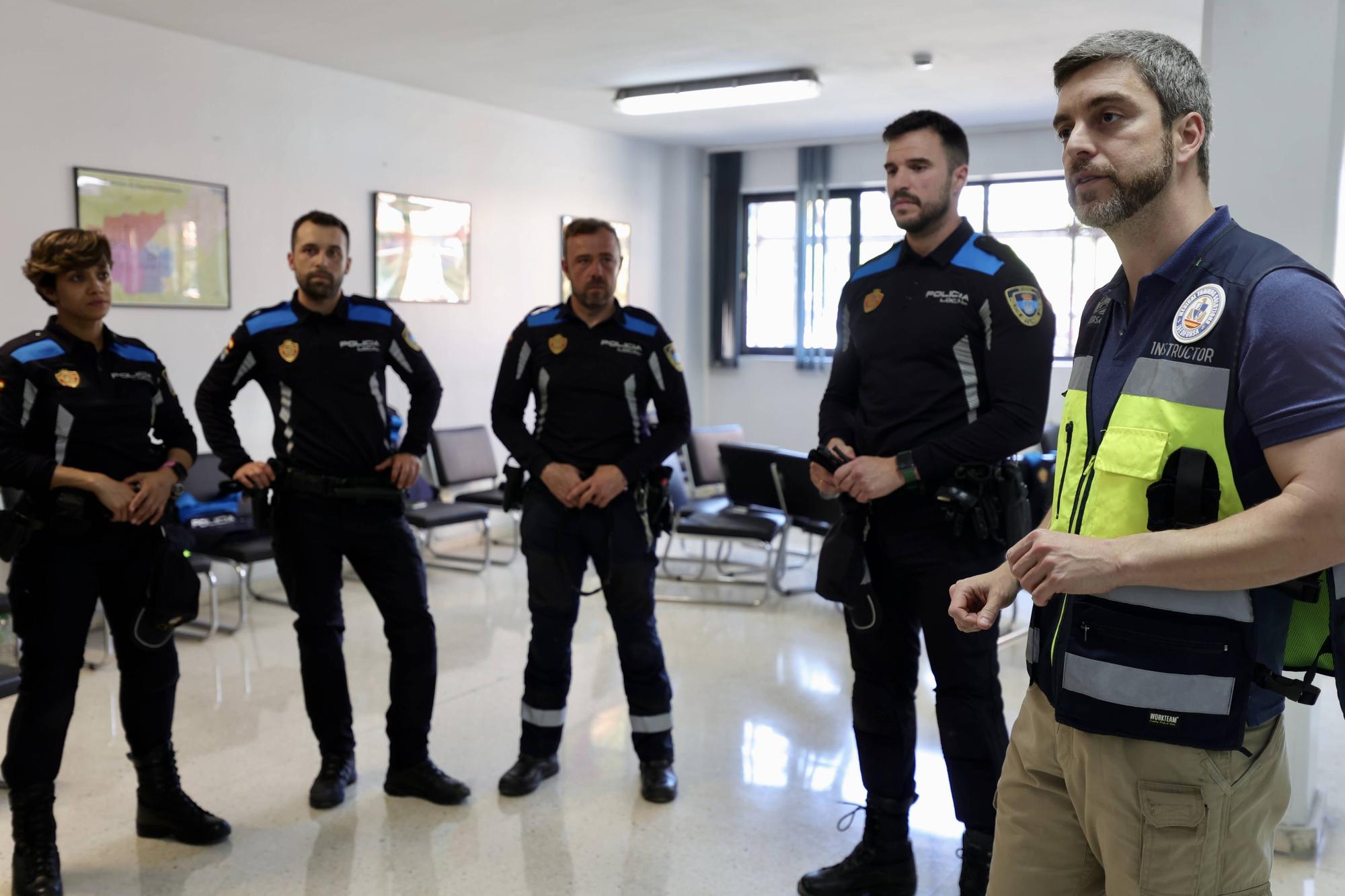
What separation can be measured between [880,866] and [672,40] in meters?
4.61

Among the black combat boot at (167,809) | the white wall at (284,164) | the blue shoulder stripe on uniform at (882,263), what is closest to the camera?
the blue shoulder stripe on uniform at (882,263)

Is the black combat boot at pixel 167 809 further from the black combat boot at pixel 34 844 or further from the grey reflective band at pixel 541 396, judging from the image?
the grey reflective band at pixel 541 396

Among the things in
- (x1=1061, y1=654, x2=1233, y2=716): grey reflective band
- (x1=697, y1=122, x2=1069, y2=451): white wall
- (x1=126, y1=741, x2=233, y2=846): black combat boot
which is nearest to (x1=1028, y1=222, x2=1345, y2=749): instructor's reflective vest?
(x1=1061, y1=654, x2=1233, y2=716): grey reflective band

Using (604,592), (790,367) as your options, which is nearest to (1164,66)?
(604,592)

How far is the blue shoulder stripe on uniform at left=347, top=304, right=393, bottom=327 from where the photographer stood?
320cm

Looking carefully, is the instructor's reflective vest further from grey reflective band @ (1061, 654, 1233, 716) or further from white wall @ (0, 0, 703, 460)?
white wall @ (0, 0, 703, 460)

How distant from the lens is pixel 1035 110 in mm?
7871

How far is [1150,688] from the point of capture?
129cm

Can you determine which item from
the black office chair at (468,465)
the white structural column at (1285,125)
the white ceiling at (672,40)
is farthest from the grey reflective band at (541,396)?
the black office chair at (468,465)

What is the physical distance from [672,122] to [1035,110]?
2649 mm

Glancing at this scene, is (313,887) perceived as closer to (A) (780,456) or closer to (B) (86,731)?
(B) (86,731)

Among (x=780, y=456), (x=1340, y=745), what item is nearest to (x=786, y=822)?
(x=1340, y=745)

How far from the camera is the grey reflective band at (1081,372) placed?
4.85 ft

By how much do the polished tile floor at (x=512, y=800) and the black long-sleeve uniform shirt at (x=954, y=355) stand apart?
116 cm
